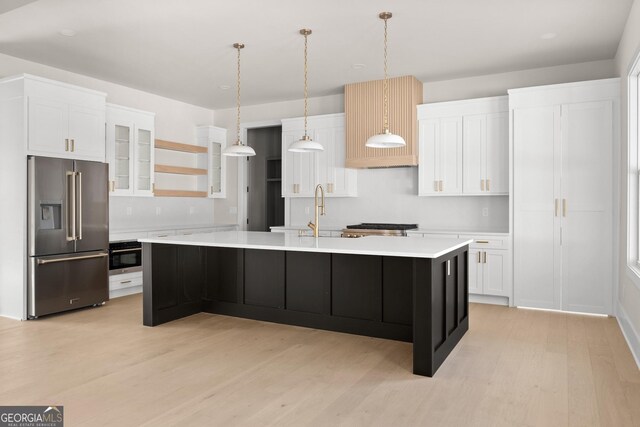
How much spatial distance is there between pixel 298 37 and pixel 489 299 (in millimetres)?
3623

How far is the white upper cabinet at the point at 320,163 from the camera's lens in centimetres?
659

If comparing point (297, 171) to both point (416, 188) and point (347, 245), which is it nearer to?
point (416, 188)

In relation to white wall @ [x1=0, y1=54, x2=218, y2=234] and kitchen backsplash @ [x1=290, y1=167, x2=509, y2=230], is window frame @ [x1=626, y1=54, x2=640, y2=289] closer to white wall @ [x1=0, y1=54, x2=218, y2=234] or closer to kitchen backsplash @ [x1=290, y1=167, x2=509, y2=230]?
kitchen backsplash @ [x1=290, y1=167, x2=509, y2=230]

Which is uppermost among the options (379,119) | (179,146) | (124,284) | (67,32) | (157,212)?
(67,32)

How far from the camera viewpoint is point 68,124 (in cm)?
495

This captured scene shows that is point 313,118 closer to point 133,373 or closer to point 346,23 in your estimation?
point 346,23

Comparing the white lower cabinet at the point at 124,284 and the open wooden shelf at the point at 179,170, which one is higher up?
the open wooden shelf at the point at 179,170

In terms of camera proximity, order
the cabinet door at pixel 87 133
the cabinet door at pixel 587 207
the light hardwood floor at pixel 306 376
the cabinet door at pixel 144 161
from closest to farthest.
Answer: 1. the light hardwood floor at pixel 306 376
2. the cabinet door at pixel 587 207
3. the cabinet door at pixel 87 133
4. the cabinet door at pixel 144 161

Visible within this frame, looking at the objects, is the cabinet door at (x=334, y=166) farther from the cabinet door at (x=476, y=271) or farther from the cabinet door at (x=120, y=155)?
the cabinet door at (x=120, y=155)

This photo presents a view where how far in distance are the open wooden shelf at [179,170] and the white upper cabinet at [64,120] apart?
117cm

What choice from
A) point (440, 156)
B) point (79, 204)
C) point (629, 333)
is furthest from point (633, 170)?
point (79, 204)

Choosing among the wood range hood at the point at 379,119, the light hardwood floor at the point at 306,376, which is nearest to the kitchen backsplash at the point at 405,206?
the wood range hood at the point at 379,119

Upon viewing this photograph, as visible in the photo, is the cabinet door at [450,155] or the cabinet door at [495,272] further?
the cabinet door at [450,155]

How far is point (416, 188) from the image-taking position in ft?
20.7
